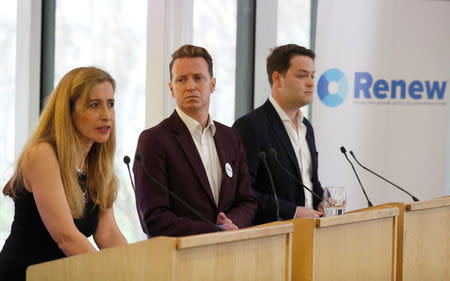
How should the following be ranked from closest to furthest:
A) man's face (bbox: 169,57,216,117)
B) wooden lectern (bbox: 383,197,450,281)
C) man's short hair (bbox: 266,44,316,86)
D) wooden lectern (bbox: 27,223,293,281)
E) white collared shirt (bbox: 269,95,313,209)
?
wooden lectern (bbox: 27,223,293,281)
wooden lectern (bbox: 383,197,450,281)
man's face (bbox: 169,57,216,117)
white collared shirt (bbox: 269,95,313,209)
man's short hair (bbox: 266,44,316,86)

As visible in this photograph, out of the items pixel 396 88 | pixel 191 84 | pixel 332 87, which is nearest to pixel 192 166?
pixel 191 84

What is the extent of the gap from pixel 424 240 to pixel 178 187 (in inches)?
45.4

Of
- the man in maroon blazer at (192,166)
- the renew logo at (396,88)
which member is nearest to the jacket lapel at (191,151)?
the man in maroon blazer at (192,166)

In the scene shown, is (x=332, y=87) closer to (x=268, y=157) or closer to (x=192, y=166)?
(x=268, y=157)

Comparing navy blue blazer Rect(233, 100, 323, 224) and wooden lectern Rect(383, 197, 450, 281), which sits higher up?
navy blue blazer Rect(233, 100, 323, 224)

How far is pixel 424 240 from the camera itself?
2828 mm

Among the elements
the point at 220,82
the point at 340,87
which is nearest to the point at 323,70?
the point at 340,87

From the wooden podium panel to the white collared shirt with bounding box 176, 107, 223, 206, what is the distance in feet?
3.05

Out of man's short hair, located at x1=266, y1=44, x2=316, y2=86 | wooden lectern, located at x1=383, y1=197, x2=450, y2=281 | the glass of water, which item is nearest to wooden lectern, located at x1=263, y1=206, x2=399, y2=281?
wooden lectern, located at x1=383, y1=197, x2=450, y2=281

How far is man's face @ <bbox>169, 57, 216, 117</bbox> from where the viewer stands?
3.19m

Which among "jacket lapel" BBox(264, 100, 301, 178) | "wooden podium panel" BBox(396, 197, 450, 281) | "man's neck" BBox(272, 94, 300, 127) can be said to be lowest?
"wooden podium panel" BBox(396, 197, 450, 281)

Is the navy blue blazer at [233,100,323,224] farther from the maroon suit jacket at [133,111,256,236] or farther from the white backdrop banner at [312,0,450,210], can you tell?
the white backdrop banner at [312,0,450,210]

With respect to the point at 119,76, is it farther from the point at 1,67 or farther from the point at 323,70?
the point at 323,70

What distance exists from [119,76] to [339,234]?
354 centimetres
